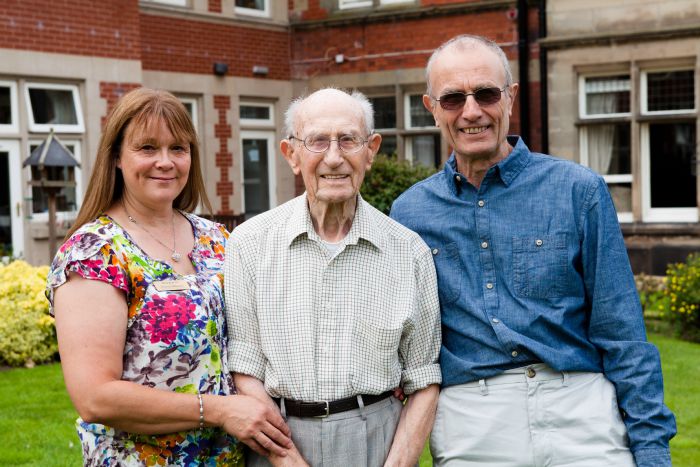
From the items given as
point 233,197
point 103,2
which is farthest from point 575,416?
point 233,197

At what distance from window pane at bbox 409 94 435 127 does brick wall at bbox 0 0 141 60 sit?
4.73 metres

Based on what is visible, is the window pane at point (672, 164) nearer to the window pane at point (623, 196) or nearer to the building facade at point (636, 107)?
the building facade at point (636, 107)

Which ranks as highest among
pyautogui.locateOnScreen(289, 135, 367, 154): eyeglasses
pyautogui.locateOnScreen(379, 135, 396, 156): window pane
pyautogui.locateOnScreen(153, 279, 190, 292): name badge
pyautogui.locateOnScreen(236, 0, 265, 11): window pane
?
pyautogui.locateOnScreen(236, 0, 265, 11): window pane

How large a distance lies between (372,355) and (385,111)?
13.8 m

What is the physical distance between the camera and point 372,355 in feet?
9.12

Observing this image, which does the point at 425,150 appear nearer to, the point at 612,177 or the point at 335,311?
the point at 612,177

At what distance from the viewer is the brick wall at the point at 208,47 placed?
48.6 ft

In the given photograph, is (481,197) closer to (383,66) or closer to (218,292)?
(218,292)

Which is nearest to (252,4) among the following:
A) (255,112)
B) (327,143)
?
(255,112)

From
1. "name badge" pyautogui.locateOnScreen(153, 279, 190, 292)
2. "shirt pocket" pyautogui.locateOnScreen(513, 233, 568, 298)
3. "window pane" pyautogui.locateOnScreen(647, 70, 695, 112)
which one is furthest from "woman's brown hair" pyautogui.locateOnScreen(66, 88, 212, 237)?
"window pane" pyautogui.locateOnScreen(647, 70, 695, 112)

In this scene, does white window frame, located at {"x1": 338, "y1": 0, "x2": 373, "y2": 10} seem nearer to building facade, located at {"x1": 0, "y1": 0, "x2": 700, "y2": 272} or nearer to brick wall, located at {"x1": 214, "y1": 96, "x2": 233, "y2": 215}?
building facade, located at {"x1": 0, "y1": 0, "x2": 700, "y2": 272}

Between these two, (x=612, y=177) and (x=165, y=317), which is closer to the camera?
(x=165, y=317)

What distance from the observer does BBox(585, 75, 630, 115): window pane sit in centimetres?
1391

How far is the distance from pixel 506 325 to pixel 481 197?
0.41m
